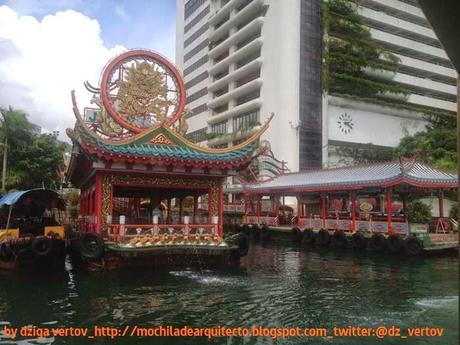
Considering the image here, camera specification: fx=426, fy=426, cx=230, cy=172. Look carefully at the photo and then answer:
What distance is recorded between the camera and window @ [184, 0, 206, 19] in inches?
2601

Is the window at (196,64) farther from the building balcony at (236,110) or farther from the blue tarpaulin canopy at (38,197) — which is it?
the blue tarpaulin canopy at (38,197)

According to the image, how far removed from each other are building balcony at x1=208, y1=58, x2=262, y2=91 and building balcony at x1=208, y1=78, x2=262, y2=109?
5.75 ft

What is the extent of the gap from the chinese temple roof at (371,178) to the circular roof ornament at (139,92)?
1109cm

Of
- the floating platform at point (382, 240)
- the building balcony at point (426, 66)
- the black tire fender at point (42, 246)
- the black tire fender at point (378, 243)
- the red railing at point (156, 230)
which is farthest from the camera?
the building balcony at point (426, 66)

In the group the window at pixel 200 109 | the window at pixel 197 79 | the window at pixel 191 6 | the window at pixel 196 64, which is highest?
the window at pixel 191 6

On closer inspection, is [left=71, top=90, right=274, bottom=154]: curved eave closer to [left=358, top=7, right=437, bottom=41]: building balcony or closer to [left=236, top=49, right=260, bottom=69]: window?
[left=236, top=49, right=260, bottom=69]: window

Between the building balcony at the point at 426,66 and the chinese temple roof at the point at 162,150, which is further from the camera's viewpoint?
the building balcony at the point at 426,66

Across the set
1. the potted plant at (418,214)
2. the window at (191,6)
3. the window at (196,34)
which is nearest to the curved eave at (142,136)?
the potted plant at (418,214)

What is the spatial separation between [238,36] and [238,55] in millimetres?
2528

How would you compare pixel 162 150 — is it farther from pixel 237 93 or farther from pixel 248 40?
pixel 248 40

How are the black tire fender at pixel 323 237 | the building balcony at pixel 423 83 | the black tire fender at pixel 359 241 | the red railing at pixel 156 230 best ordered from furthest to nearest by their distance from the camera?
the building balcony at pixel 423 83, the black tire fender at pixel 323 237, the black tire fender at pixel 359 241, the red railing at pixel 156 230

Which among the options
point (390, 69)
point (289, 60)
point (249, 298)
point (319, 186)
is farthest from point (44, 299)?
point (390, 69)

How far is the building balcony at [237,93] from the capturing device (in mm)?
49037

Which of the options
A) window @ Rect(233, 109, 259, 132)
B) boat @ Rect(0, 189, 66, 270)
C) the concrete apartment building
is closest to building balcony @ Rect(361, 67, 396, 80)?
the concrete apartment building
